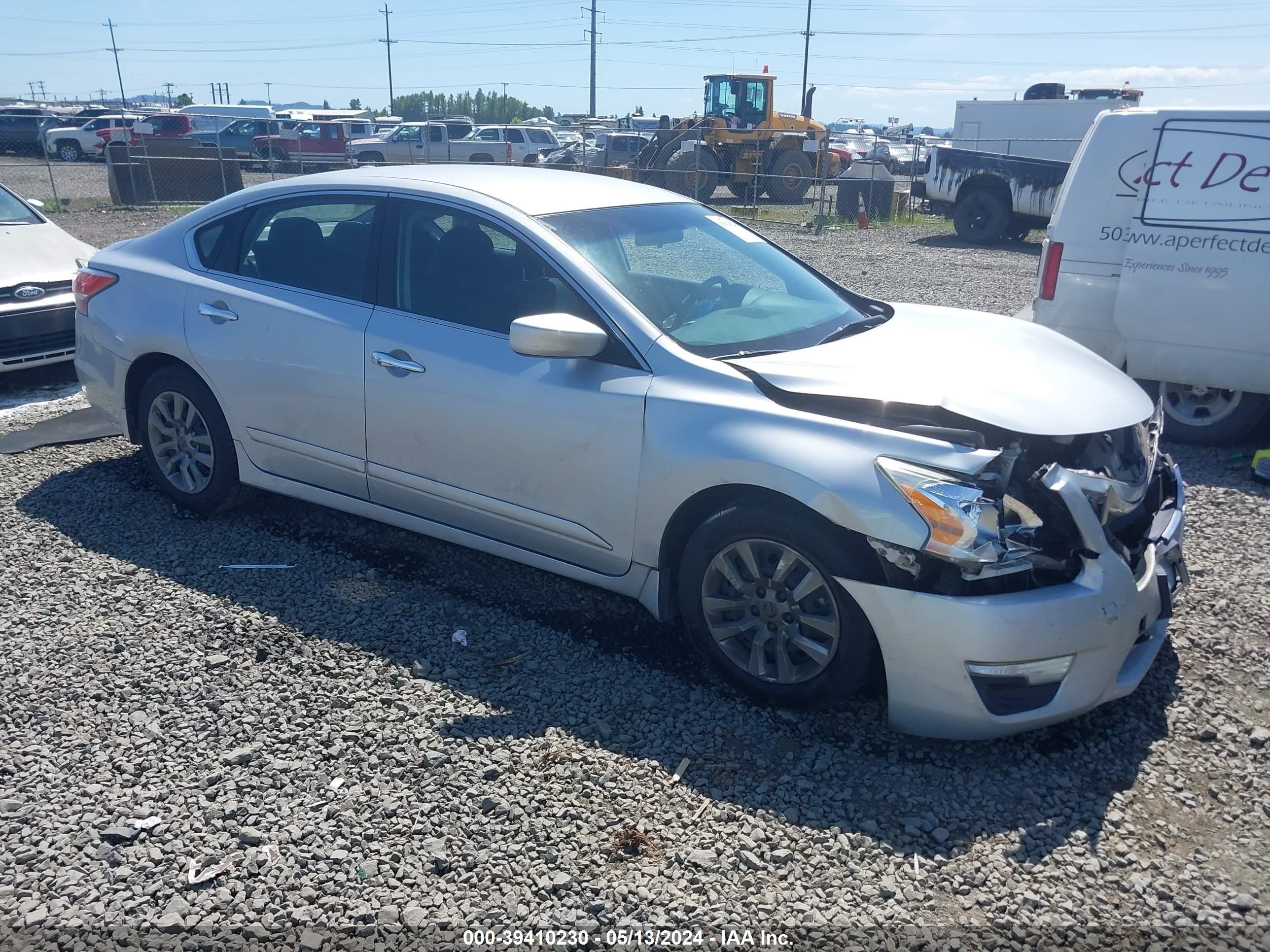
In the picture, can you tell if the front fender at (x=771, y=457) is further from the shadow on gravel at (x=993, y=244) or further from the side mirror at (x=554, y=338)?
the shadow on gravel at (x=993, y=244)

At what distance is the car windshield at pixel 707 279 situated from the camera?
393 cm

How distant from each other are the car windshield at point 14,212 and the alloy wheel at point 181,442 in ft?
13.6

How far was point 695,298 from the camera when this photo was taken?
4172mm

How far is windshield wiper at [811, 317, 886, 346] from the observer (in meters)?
4.07

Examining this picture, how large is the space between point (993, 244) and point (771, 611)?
58.4ft

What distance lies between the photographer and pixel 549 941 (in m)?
2.57

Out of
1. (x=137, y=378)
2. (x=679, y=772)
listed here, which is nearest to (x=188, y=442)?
(x=137, y=378)

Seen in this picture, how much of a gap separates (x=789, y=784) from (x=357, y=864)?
131 cm

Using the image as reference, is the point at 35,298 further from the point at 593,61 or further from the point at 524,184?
the point at 593,61

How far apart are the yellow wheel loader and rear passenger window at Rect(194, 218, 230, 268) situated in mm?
19441

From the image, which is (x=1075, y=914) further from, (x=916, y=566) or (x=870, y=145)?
(x=870, y=145)

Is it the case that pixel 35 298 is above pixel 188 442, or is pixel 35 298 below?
above

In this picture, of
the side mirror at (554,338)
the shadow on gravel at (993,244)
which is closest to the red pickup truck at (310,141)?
the shadow on gravel at (993,244)

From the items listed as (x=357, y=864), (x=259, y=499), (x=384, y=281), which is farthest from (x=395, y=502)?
(x=357, y=864)
